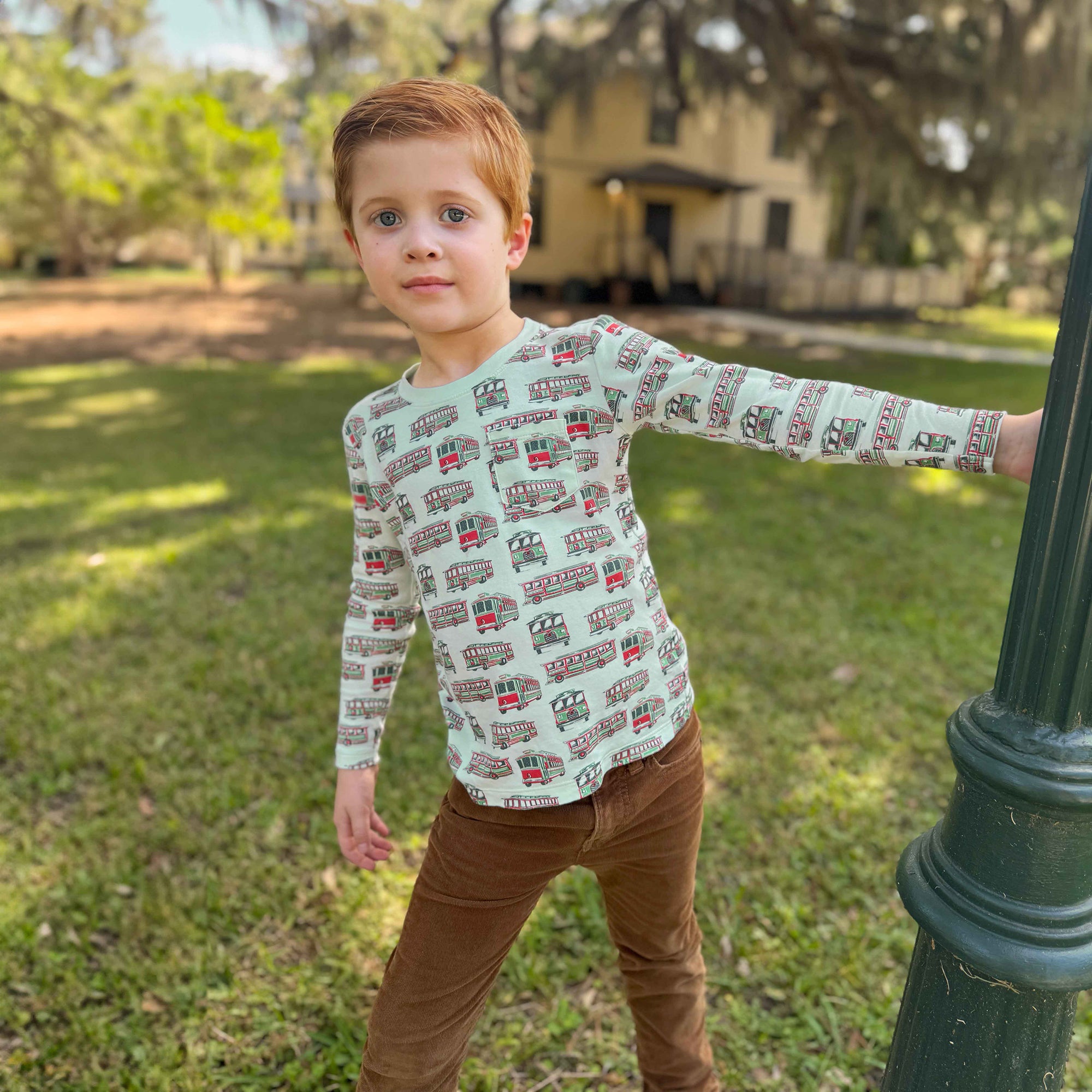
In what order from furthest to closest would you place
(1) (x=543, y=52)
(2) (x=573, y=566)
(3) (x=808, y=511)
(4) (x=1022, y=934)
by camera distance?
(1) (x=543, y=52) < (3) (x=808, y=511) < (2) (x=573, y=566) < (4) (x=1022, y=934)

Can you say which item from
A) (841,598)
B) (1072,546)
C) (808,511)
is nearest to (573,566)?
(1072,546)

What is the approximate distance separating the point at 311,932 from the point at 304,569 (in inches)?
94.9

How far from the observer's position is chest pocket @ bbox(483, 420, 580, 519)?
122 centimetres

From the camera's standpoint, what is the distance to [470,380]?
1.25m

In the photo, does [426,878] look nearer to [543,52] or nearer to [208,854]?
→ [208,854]

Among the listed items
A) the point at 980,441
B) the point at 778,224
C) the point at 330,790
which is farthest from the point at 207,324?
the point at 980,441

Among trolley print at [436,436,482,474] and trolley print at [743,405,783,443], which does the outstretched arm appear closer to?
trolley print at [743,405,783,443]

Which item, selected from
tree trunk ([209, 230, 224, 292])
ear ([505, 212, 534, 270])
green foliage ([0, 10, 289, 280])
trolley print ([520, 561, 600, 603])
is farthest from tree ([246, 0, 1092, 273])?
trolley print ([520, 561, 600, 603])

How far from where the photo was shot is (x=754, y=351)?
38.3 ft

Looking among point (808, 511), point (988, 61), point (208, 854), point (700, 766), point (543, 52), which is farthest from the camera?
point (543, 52)

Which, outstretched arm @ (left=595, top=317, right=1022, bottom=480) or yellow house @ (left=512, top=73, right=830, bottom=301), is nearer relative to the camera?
outstretched arm @ (left=595, top=317, right=1022, bottom=480)

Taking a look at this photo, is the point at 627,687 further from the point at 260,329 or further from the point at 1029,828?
the point at 260,329

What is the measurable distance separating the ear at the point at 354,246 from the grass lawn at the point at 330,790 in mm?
1617

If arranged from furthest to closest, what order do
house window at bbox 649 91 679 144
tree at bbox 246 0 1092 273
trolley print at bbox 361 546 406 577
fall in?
1. house window at bbox 649 91 679 144
2. tree at bbox 246 0 1092 273
3. trolley print at bbox 361 546 406 577
